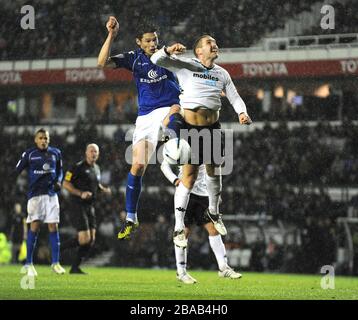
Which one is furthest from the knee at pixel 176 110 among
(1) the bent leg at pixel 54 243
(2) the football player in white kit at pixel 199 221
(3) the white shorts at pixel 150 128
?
(1) the bent leg at pixel 54 243

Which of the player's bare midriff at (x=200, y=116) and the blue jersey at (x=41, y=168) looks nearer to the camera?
the player's bare midriff at (x=200, y=116)

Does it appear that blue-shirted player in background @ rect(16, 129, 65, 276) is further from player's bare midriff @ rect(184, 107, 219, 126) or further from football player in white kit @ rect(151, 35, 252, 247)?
player's bare midriff @ rect(184, 107, 219, 126)

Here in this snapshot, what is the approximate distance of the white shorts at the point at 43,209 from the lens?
13.6m

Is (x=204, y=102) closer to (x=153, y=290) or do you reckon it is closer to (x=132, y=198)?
(x=132, y=198)

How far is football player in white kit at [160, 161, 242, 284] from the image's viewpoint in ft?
36.2

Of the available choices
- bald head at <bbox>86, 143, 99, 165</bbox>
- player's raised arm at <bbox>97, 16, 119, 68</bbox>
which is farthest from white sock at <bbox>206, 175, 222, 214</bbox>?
bald head at <bbox>86, 143, 99, 165</bbox>

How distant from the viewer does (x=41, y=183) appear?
1365cm

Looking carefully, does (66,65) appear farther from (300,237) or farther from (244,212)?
(300,237)

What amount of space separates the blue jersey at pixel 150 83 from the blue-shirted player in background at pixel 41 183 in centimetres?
340

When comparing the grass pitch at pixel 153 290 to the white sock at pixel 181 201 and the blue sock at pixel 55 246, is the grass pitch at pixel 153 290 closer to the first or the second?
the white sock at pixel 181 201

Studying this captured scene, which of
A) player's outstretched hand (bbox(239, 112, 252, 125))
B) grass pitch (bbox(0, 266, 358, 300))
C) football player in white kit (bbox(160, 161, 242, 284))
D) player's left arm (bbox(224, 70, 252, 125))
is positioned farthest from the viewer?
football player in white kit (bbox(160, 161, 242, 284))

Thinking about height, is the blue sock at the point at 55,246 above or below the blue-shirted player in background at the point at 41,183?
below
